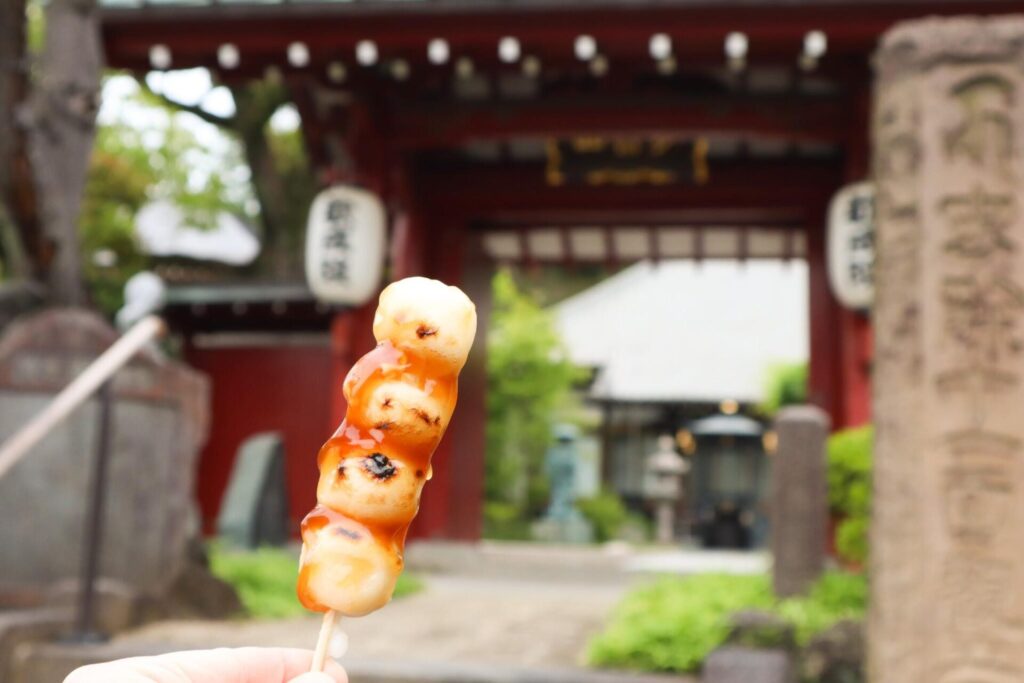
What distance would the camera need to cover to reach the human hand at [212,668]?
118 centimetres

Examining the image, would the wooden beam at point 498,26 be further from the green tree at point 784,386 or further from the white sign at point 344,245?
the green tree at point 784,386

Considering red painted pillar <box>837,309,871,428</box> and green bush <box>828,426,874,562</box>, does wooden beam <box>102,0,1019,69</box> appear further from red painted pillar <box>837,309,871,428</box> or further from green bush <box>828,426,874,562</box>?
green bush <box>828,426,874,562</box>

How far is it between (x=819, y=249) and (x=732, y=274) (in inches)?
752

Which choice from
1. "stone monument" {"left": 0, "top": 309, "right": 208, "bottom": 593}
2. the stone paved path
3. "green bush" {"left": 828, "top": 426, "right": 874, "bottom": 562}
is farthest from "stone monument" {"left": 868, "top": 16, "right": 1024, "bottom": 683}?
"stone monument" {"left": 0, "top": 309, "right": 208, "bottom": 593}

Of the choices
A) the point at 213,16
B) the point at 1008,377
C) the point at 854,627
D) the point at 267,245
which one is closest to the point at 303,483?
the point at 267,245

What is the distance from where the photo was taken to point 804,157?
36.6 ft

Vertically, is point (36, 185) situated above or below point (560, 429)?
above

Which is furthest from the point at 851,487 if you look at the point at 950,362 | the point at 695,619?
the point at 950,362

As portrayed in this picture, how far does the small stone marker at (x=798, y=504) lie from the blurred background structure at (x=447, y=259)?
0.06ft

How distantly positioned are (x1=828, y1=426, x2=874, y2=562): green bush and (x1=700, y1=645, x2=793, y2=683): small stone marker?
2.31 meters

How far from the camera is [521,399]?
19359 mm

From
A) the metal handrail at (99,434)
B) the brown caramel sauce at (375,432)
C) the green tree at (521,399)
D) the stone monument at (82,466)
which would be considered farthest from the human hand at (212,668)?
the green tree at (521,399)

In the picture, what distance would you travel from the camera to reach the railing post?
5.52m

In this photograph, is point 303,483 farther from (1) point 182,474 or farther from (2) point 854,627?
(2) point 854,627
